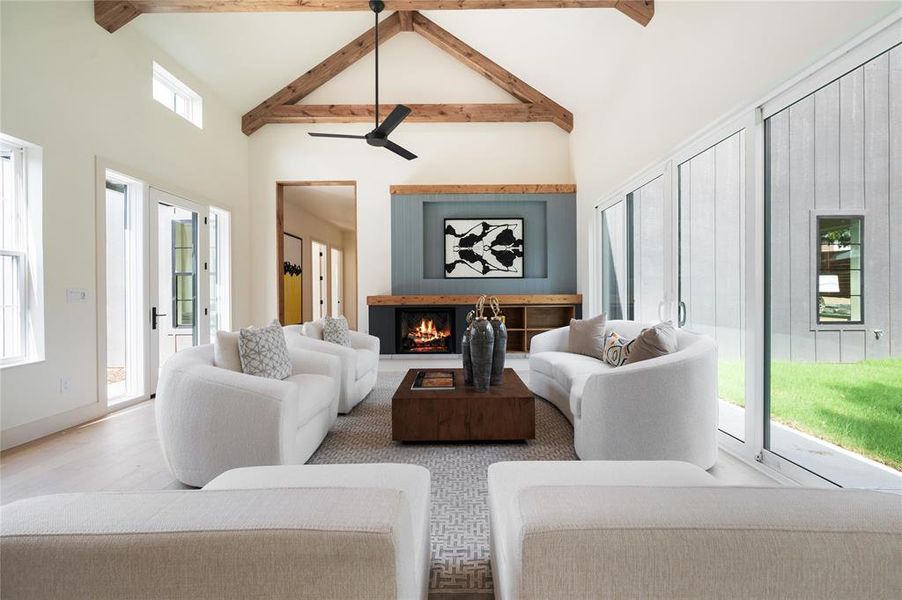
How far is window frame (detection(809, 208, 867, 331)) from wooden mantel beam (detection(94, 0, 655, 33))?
2665mm

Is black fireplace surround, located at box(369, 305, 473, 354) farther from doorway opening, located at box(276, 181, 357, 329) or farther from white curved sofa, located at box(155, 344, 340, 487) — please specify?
white curved sofa, located at box(155, 344, 340, 487)

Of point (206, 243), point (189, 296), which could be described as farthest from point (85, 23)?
point (189, 296)

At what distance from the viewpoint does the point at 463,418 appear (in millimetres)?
2836

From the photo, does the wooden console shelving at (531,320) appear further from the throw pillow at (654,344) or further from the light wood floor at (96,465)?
the light wood floor at (96,465)

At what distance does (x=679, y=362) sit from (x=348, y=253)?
10.8 m

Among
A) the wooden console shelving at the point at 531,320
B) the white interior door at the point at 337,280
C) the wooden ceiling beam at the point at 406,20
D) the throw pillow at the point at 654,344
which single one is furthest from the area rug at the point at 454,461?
the white interior door at the point at 337,280

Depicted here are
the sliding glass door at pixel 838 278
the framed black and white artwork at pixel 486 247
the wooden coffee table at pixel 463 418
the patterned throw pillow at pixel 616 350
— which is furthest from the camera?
the framed black and white artwork at pixel 486 247

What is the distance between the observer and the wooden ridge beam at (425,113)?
6.46m

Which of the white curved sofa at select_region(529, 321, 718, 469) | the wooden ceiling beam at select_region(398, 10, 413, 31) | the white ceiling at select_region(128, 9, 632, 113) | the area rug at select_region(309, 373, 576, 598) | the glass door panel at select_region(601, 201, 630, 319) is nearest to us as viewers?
the area rug at select_region(309, 373, 576, 598)

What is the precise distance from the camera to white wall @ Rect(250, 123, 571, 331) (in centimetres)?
662

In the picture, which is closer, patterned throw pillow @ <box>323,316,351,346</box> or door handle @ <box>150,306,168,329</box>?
patterned throw pillow @ <box>323,316,351,346</box>

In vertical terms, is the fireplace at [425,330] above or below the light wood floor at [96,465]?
above

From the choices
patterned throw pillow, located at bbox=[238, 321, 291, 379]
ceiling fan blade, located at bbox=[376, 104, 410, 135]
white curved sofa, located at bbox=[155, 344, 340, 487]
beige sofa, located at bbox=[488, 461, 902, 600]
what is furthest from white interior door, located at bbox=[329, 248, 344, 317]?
beige sofa, located at bbox=[488, 461, 902, 600]

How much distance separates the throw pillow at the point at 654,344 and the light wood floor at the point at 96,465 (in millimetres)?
724
